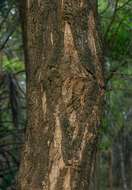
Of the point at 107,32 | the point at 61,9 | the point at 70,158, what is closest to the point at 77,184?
the point at 70,158

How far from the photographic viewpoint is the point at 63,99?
Result: 304 cm

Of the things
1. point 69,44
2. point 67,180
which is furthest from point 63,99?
point 67,180

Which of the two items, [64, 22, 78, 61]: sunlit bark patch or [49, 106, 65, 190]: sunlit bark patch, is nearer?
[49, 106, 65, 190]: sunlit bark patch

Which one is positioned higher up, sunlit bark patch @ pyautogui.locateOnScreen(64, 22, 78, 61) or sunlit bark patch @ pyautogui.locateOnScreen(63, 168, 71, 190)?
sunlit bark patch @ pyautogui.locateOnScreen(64, 22, 78, 61)

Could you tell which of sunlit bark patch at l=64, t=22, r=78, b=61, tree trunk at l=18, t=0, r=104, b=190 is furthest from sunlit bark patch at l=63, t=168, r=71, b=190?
sunlit bark patch at l=64, t=22, r=78, b=61

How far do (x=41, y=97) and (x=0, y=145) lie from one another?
4.71 meters

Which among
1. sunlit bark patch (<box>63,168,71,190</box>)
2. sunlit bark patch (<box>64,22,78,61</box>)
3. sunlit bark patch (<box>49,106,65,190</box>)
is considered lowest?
sunlit bark patch (<box>63,168,71,190</box>)

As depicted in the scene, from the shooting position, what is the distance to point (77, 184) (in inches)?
118

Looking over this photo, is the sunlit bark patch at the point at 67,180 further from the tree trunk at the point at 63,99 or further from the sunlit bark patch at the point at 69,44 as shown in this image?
the sunlit bark patch at the point at 69,44

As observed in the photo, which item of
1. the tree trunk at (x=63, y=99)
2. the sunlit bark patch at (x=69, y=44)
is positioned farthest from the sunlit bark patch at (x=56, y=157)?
the sunlit bark patch at (x=69, y=44)

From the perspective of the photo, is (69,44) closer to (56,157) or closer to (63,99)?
(63,99)

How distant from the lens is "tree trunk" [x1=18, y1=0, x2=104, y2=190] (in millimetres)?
3002

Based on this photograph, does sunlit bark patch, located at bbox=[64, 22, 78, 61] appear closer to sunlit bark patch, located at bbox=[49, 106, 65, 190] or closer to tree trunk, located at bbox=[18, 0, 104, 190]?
tree trunk, located at bbox=[18, 0, 104, 190]

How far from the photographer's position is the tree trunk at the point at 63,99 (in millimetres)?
3002
